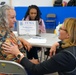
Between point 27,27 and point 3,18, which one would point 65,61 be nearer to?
point 3,18

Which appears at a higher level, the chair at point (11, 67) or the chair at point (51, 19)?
the chair at point (11, 67)

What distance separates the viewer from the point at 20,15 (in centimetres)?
641

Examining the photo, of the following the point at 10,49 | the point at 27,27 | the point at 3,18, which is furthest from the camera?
the point at 27,27

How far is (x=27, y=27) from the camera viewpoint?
9.11 feet

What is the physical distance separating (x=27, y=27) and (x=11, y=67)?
1.47 m

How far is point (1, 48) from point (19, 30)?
1192 millimetres

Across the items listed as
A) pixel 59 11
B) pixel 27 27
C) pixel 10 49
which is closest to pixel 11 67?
pixel 10 49

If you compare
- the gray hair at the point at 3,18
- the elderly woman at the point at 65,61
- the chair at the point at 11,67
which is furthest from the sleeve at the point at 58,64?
the gray hair at the point at 3,18

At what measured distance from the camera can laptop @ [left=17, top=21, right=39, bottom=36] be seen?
9.04 ft

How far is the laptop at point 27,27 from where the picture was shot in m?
2.76

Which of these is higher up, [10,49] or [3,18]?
[3,18]

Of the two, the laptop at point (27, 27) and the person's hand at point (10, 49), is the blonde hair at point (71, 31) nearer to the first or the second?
the person's hand at point (10, 49)

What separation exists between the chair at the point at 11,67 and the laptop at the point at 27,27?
1.43 metres

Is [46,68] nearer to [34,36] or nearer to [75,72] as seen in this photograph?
[75,72]
